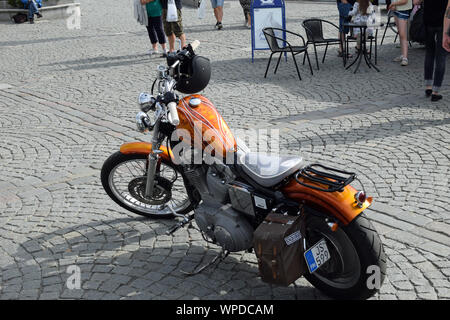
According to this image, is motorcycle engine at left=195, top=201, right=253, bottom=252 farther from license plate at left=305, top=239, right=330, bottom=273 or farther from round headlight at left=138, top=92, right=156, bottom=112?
round headlight at left=138, top=92, right=156, bottom=112

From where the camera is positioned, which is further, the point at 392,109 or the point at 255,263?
the point at 392,109

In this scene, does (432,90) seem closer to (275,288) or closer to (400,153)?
(400,153)

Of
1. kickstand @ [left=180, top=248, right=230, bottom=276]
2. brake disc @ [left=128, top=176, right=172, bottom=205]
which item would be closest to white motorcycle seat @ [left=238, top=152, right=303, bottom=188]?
kickstand @ [left=180, top=248, right=230, bottom=276]

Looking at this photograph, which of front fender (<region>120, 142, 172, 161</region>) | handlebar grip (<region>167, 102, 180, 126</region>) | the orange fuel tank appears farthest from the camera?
front fender (<region>120, 142, 172, 161</region>)

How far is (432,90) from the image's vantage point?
7.92m

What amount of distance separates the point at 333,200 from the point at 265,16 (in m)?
8.68

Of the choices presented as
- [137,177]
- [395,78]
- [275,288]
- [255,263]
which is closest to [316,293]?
[275,288]

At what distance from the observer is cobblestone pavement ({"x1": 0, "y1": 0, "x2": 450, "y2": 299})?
3.92m

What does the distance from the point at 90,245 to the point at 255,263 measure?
136cm

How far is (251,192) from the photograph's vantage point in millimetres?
3588

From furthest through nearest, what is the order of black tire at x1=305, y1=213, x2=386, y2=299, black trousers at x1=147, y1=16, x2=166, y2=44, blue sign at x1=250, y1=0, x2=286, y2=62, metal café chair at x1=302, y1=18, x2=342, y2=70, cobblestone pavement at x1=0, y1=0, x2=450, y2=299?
black trousers at x1=147, y1=16, x2=166, y2=44
blue sign at x1=250, y1=0, x2=286, y2=62
metal café chair at x1=302, y1=18, x2=342, y2=70
cobblestone pavement at x1=0, y1=0, x2=450, y2=299
black tire at x1=305, y1=213, x2=386, y2=299

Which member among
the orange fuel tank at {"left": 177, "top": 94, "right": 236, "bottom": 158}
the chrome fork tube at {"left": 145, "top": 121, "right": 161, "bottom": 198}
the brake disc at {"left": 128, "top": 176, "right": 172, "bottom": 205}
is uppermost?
the orange fuel tank at {"left": 177, "top": 94, "right": 236, "bottom": 158}

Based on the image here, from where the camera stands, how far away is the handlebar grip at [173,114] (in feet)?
11.8

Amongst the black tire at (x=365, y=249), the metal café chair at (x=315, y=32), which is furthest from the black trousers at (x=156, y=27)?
the black tire at (x=365, y=249)
